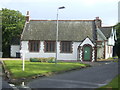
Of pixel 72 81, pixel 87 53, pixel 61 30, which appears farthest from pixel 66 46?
pixel 72 81

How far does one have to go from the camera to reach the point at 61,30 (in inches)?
1535

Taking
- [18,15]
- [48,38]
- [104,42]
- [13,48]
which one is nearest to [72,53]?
[48,38]

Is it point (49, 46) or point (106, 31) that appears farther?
point (106, 31)

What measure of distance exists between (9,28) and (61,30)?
1257 centimetres

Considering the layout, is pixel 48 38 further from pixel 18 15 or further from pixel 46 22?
pixel 18 15

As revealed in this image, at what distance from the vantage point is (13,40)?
46531 mm

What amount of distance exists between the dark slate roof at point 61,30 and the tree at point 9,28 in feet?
22.2

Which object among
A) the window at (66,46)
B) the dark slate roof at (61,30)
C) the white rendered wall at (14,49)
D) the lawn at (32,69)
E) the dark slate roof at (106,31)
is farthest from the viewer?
the dark slate roof at (106,31)

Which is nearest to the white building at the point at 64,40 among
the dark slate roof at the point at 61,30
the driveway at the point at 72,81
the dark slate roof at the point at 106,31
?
the dark slate roof at the point at 61,30

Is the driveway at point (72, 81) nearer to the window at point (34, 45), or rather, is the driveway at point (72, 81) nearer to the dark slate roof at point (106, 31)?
the window at point (34, 45)

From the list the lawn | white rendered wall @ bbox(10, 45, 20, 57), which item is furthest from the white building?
the lawn

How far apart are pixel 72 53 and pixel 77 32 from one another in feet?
13.0

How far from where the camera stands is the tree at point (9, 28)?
4623cm

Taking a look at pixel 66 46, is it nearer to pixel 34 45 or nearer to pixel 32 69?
pixel 34 45
